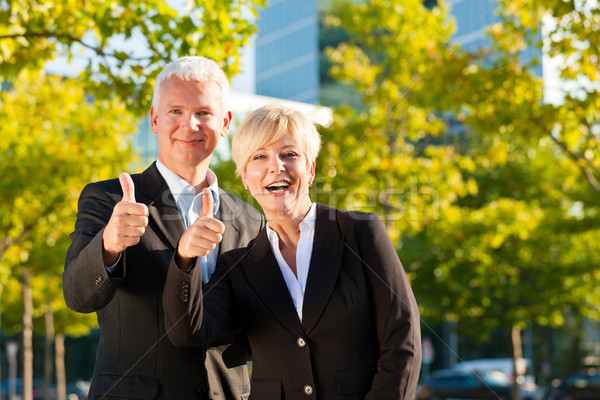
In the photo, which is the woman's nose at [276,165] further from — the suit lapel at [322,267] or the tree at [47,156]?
the tree at [47,156]

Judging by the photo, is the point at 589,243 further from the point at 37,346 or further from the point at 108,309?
the point at 37,346

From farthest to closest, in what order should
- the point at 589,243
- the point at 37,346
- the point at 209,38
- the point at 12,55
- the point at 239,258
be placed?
1. the point at 37,346
2. the point at 589,243
3. the point at 12,55
4. the point at 209,38
5. the point at 239,258

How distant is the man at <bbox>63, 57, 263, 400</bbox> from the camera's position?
7.91 ft

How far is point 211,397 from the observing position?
2652 mm

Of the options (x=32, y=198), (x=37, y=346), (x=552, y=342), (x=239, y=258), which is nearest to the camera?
(x=239, y=258)

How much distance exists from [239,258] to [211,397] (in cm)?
55

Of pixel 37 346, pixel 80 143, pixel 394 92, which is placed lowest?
pixel 37 346

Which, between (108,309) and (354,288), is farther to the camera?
(108,309)

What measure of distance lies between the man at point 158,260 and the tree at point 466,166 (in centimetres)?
747

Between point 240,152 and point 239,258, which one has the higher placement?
point 240,152

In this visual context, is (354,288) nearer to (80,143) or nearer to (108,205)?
(108,205)

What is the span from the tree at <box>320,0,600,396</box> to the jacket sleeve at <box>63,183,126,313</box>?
25.7 feet

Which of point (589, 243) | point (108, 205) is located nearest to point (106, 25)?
point (108, 205)

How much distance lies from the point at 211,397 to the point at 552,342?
133ft
